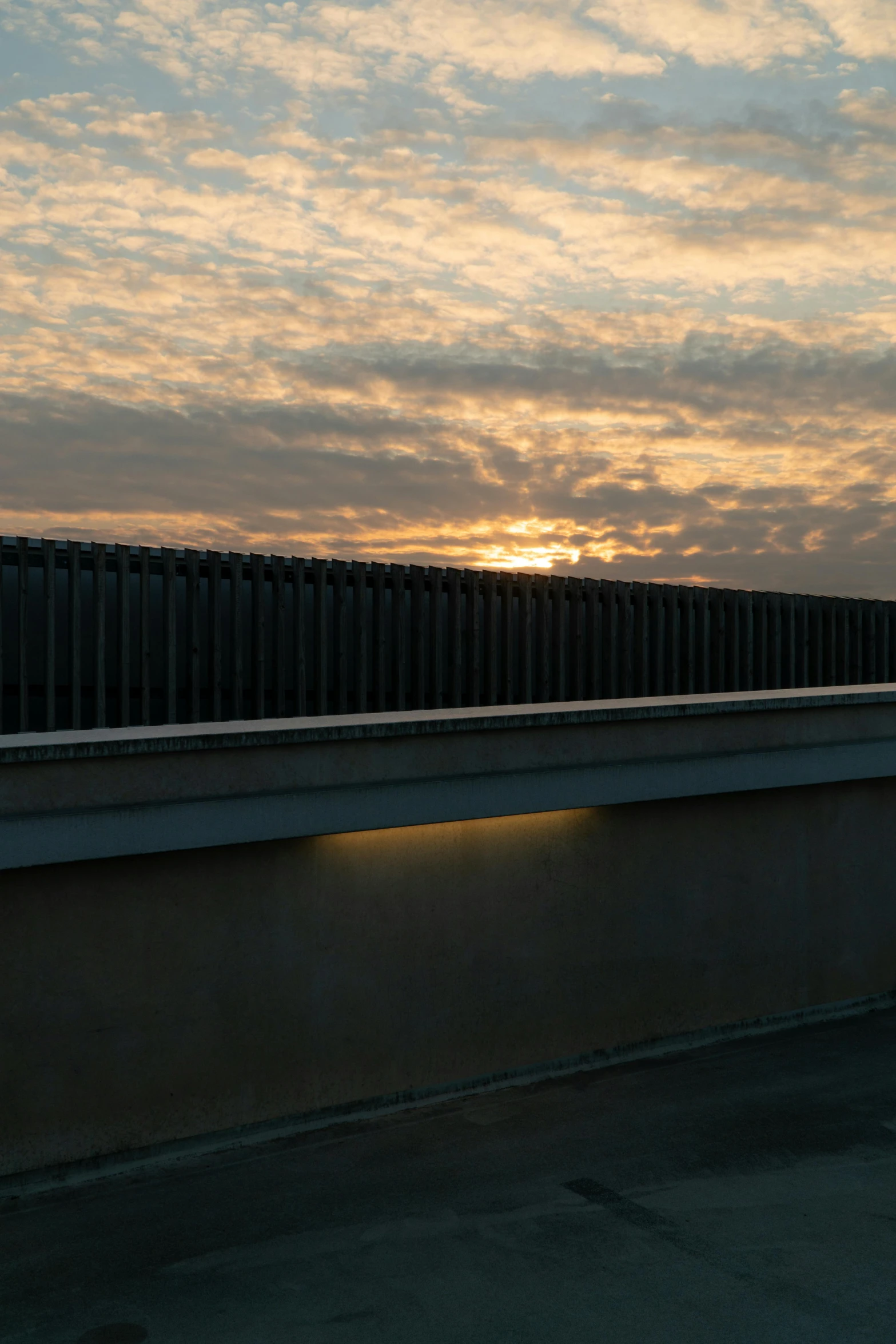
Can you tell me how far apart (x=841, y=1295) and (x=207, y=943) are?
9.61 feet

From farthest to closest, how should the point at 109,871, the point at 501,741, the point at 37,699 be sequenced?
the point at 37,699
the point at 501,741
the point at 109,871

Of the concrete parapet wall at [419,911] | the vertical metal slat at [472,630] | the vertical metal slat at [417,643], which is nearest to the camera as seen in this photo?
the concrete parapet wall at [419,911]

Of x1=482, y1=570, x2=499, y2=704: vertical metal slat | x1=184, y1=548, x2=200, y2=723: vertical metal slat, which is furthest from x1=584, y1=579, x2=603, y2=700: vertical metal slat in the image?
x1=184, y1=548, x2=200, y2=723: vertical metal slat

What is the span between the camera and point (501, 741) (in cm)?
555

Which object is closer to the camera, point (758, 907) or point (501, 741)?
point (501, 741)

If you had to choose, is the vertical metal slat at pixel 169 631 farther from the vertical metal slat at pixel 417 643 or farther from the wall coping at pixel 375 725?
the wall coping at pixel 375 725

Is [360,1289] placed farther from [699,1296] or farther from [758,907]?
[758,907]

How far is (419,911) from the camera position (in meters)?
5.52

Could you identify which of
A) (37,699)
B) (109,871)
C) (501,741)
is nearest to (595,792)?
(501,741)

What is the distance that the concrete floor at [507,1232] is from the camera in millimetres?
3525

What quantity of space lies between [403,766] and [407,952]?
1004 millimetres

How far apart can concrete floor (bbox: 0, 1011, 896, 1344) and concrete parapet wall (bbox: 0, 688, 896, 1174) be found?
1.29ft

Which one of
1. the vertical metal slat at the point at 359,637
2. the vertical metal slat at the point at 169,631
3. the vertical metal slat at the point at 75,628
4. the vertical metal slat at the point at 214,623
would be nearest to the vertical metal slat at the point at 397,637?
the vertical metal slat at the point at 359,637

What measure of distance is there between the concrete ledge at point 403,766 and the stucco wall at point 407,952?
188 mm
